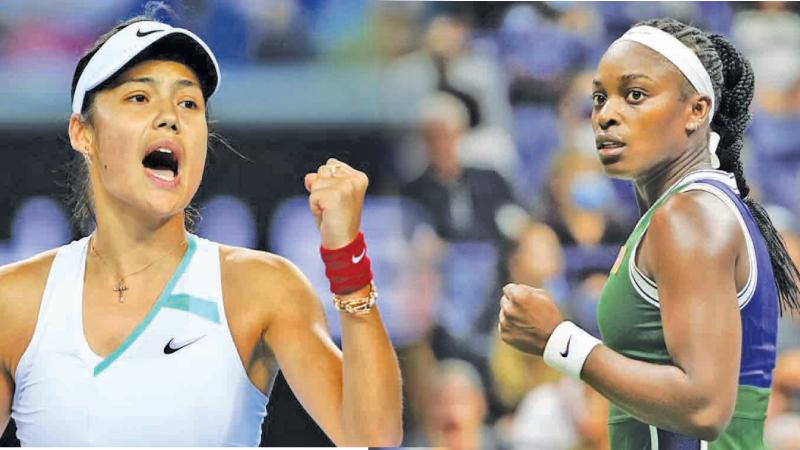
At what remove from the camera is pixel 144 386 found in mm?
3055

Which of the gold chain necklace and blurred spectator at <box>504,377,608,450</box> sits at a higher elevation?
the gold chain necklace

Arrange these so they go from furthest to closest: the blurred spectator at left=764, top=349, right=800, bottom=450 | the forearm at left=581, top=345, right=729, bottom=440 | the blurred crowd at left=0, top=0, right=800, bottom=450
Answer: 1. the blurred spectator at left=764, top=349, right=800, bottom=450
2. the blurred crowd at left=0, top=0, right=800, bottom=450
3. the forearm at left=581, top=345, right=729, bottom=440

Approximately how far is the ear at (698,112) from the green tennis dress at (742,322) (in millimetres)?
153

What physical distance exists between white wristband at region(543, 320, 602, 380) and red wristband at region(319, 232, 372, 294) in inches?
19.3


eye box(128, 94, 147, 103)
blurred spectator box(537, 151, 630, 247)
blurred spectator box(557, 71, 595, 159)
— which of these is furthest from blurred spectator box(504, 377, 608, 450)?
eye box(128, 94, 147, 103)

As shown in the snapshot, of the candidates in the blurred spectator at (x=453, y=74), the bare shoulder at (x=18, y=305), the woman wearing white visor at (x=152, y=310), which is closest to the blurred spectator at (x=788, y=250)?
the blurred spectator at (x=453, y=74)

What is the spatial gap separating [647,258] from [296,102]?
1917 millimetres

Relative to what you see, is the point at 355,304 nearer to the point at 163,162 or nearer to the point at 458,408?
the point at 163,162

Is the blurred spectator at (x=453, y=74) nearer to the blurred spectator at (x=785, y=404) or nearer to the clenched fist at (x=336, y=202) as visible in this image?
the blurred spectator at (x=785, y=404)

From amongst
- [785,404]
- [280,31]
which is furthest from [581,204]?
[280,31]

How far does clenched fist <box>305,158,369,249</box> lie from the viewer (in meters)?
2.73

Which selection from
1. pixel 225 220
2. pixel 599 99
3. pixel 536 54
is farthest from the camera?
pixel 536 54

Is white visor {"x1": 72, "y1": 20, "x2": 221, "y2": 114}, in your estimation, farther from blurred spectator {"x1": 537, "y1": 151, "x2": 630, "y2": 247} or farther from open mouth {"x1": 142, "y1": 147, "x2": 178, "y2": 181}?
blurred spectator {"x1": 537, "y1": 151, "x2": 630, "y2": 247}

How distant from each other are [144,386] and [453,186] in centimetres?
179
